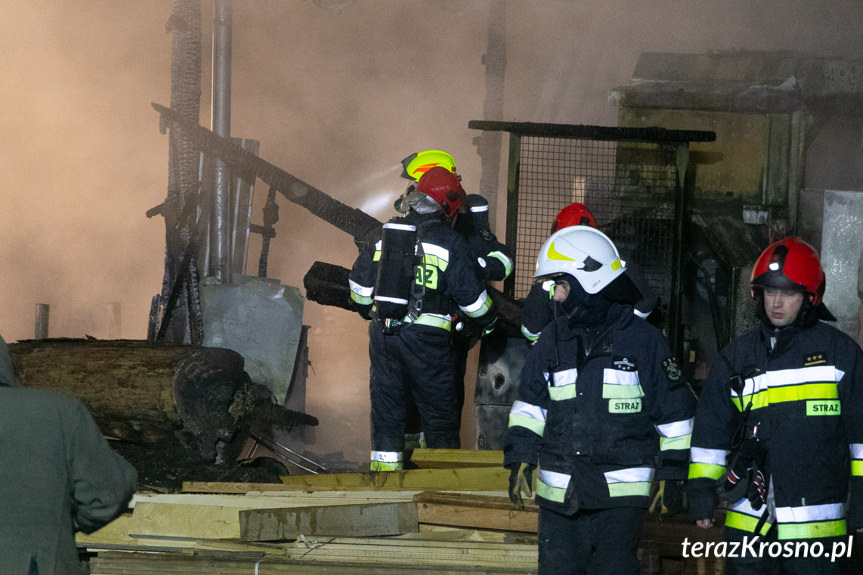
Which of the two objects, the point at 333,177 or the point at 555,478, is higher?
the point at 333,177

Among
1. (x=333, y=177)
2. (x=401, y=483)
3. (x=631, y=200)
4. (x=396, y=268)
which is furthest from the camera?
(x=333, y=177)

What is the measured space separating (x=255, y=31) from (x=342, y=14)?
1.36 m

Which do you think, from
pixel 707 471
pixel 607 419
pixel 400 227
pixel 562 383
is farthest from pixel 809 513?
pixel 400 227

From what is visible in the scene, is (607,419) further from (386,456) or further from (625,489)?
(386,456)

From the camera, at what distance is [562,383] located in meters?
3.85

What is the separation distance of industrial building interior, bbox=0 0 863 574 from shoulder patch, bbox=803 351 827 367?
4.36 feet

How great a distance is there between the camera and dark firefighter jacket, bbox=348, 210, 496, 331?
20.0ft

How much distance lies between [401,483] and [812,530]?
2.69m

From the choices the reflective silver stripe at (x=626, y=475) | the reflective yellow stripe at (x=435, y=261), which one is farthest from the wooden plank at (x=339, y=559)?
the reflective yellow stripe at (x=435, y=261)

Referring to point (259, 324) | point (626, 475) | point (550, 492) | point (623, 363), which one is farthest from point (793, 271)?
point (259, 324)

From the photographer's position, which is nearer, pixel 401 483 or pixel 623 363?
pixel 623 363

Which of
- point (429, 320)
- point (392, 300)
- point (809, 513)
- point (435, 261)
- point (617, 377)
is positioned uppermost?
point (435, 261)

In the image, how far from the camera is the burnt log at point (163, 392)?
256 inches

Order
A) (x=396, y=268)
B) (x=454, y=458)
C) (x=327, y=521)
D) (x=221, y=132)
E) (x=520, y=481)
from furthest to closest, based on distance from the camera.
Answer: (x=221, y=132), (x=396, y=268), (x=454, y=458), (x=327, y=521), (x=520, y=481)
